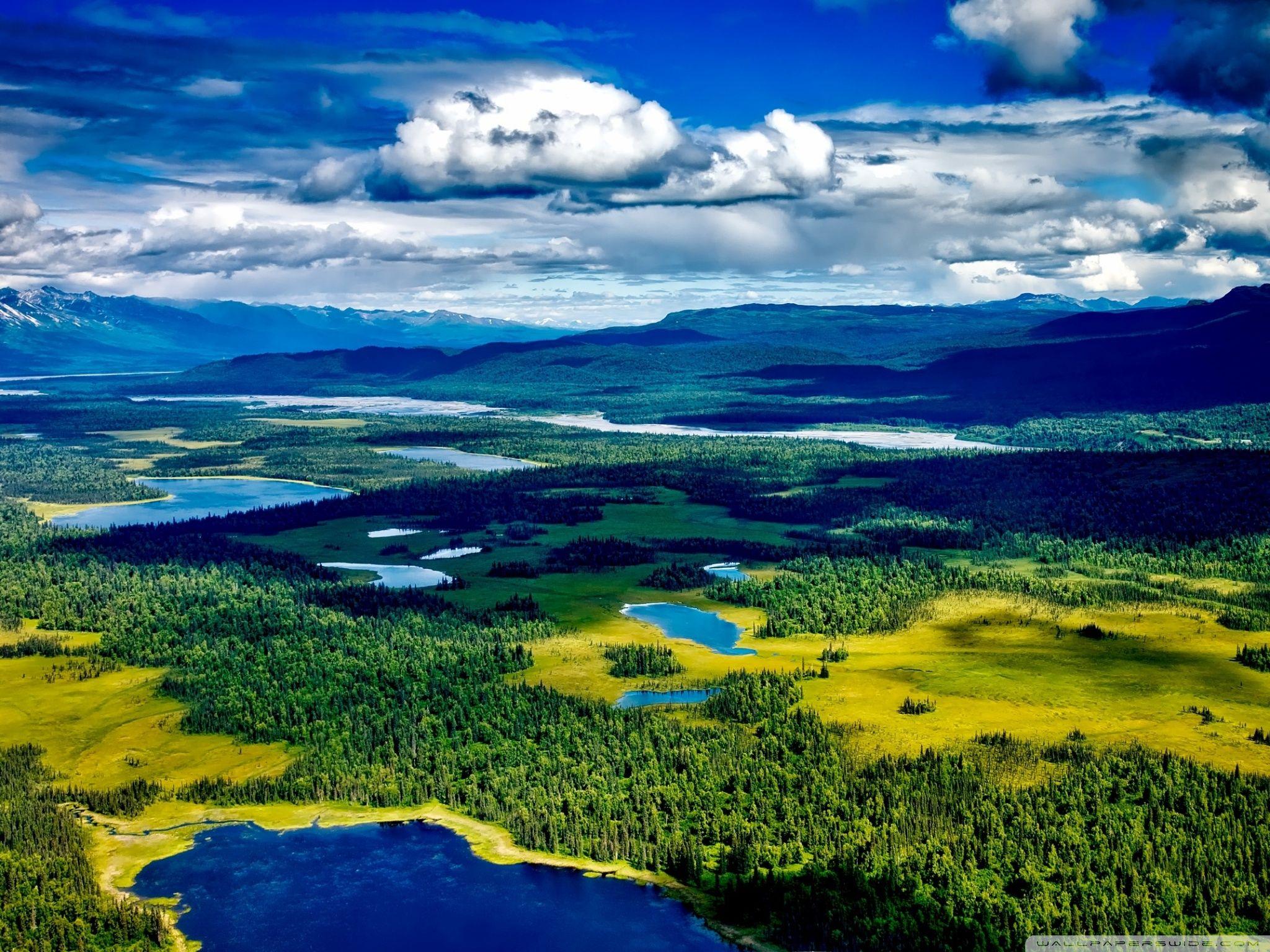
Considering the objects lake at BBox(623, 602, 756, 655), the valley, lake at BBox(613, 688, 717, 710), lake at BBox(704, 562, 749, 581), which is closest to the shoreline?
the valley

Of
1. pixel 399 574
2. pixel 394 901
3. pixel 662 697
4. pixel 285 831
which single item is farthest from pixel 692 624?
pixel 394 901

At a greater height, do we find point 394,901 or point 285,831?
point 285,831

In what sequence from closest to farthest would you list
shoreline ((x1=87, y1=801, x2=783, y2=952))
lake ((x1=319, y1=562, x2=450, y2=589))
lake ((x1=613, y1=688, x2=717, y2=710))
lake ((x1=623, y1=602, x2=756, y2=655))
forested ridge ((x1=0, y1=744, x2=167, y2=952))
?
forested ridge ((x1=0, y1=744, x2=167, y2=952))
shoreline ((x1=87, y1=801, x2=783, y2=952))
lake ((x1=613, y1=688, x2=717, y2=710))
lake ((x1=623, y1=602, x2=756, y2=655))
lake ((x1=319, y1=562, x2=450, y2=589))

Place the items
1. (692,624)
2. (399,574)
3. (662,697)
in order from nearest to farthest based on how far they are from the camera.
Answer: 1. (662,697)
2. (692,624)
3. (399,574)

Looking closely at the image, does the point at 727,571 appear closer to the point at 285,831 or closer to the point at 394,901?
the point at 285,831

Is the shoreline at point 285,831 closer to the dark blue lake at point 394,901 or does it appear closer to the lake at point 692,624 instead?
the dark blue lake at point 394,901

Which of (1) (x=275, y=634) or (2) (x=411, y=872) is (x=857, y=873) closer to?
(2) (x=411, y=872)

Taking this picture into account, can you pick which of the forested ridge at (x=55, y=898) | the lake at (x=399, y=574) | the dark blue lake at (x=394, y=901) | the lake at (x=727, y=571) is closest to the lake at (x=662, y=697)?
the dark blue lake at (x=394, y=901)

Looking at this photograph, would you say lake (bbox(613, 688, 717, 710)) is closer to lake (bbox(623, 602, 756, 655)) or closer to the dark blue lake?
lake (bbox(623, 602, 756, 655))
